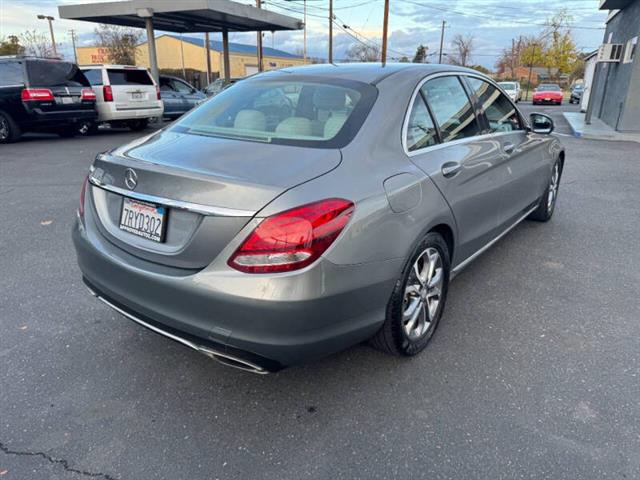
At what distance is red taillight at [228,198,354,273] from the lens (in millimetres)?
1919

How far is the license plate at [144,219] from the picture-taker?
215 cm

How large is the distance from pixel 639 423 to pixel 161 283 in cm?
234

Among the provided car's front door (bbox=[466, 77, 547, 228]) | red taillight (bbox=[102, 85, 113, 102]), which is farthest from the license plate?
red taillight (bbox=[102, 85, 113, 102])

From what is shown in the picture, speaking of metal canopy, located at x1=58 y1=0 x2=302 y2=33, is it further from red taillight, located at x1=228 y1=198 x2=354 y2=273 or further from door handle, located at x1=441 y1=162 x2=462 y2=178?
red taillight, located at x1=228 y1=198 x2=354 y2=273

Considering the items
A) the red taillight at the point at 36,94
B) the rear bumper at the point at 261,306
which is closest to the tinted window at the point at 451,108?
the rear bumper at the point at 261,306

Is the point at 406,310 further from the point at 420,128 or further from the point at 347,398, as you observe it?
the point at 420,128

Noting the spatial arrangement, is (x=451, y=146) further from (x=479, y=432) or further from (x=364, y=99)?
(x=479, y=432)

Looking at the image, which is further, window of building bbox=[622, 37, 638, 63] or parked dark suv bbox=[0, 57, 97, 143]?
window of building bbox=[622, 37, 638, 63]

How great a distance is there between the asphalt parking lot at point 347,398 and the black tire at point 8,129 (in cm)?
899

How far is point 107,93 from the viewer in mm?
12180

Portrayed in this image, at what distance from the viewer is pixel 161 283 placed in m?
2.13

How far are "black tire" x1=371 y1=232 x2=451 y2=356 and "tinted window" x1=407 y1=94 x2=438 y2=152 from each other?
1.70 feet

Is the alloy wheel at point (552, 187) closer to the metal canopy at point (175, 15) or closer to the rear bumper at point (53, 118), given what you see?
the rear bumper at point (53, 118)

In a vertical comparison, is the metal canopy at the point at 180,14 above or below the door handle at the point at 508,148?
above
